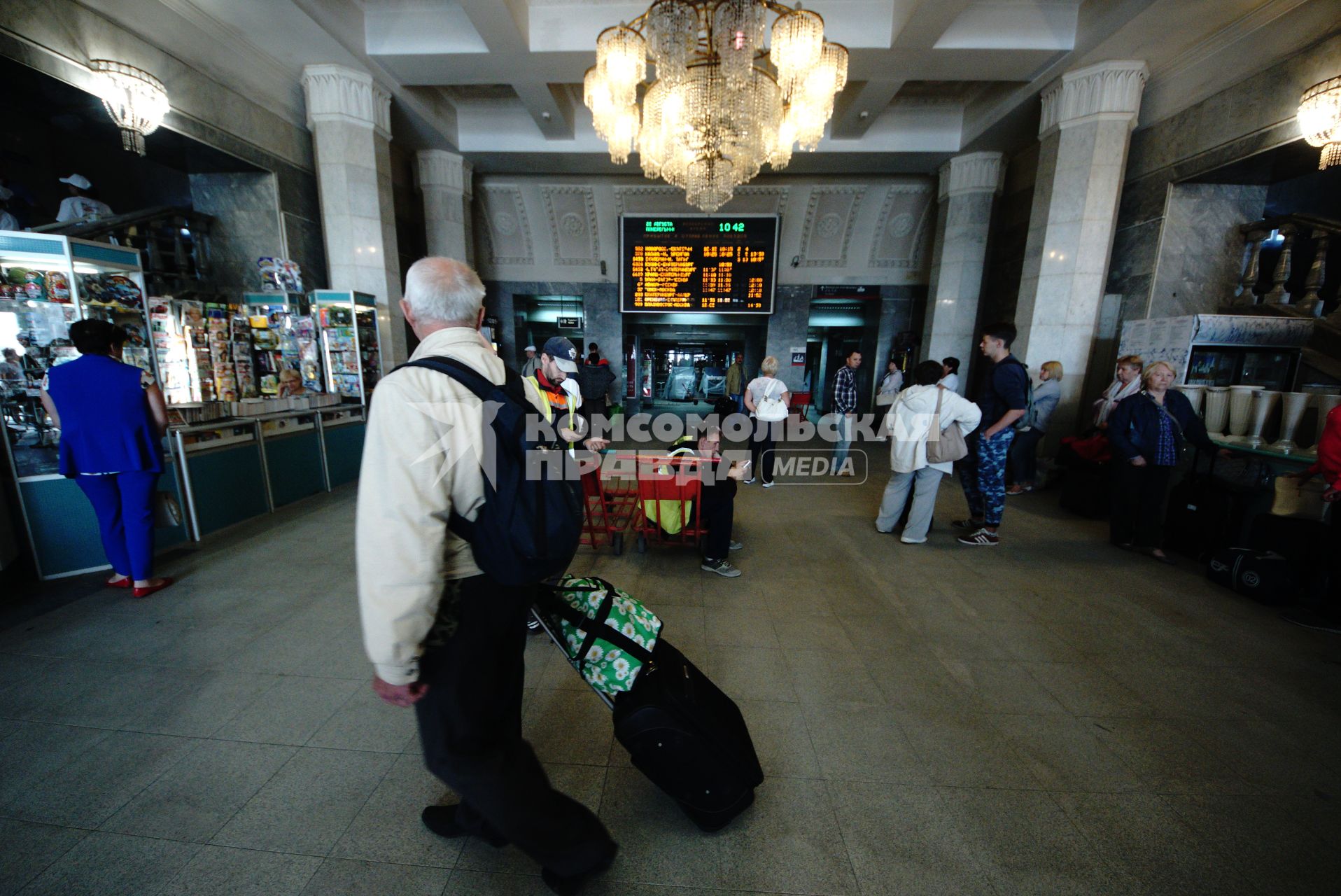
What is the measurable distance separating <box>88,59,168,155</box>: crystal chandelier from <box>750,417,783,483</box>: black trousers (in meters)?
5.94

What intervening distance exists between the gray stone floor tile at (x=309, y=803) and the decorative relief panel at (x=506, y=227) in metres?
9.21

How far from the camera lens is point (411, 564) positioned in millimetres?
982

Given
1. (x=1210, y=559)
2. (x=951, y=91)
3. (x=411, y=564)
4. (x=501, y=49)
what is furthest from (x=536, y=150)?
(x=1210, y=559)

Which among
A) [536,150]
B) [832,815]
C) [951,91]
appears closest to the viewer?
[832,815]

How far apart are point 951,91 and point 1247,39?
2895 millimetres

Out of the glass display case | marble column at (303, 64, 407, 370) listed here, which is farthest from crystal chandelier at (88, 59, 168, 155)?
marble column at (303, 64, 407, 370)

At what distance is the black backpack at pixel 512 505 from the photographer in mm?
1012

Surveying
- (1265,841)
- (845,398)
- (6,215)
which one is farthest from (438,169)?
(1265,841)

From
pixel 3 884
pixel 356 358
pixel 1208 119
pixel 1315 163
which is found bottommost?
Result: pixel 3 884

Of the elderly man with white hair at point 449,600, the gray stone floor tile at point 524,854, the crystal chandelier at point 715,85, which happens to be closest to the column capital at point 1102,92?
the crystal chandelier at point 715,85

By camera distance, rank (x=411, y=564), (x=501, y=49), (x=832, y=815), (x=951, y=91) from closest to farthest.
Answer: (x=411, y=564) → (x=832, y=815) → (x=501, y=49) → (x=951, y=91)

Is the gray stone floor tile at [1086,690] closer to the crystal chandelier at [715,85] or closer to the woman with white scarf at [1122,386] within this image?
the woman with white scarf at [1122,386]

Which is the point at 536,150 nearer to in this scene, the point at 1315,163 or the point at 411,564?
the point at 411,564

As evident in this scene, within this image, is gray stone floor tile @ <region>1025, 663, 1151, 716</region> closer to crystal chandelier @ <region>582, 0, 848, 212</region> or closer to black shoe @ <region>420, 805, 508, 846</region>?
black shoe @ <region>420, 805, 508, 846</region>
